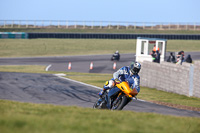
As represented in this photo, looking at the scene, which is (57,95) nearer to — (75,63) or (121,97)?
(121,97)

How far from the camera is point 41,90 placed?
1842 centimetres

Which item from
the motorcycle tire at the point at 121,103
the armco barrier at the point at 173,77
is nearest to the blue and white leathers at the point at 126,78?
the motorcycle tire at the point at 121,103

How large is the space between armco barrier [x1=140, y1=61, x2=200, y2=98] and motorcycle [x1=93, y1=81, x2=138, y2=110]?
8309 millimetres

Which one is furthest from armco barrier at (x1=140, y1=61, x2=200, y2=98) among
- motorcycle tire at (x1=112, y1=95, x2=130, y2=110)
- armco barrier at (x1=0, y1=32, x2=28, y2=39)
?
armco barrier at (x1=0, y1=32, x2=28, y2=39)

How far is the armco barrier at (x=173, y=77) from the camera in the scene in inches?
722

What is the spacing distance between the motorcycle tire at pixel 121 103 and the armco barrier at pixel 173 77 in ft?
27.6

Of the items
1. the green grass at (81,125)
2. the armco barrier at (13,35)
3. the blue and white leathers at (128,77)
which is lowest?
the armco barrier at (13,35)

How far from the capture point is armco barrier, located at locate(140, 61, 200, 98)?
18.3 metres

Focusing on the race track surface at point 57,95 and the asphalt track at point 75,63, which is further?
the asphalt track at point 75,63

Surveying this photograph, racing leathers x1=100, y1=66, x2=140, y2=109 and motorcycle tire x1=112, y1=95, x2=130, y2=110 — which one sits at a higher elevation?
racing leathers x1=100, y1=66, x2=140, y2=109

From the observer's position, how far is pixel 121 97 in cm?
1045

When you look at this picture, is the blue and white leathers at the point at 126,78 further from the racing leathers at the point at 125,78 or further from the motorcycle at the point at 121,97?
the motorcycle at the point at 121,97

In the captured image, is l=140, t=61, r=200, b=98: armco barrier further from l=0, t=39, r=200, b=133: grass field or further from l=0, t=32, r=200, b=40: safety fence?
l=0, t=32, r=200, b=40: safety fence

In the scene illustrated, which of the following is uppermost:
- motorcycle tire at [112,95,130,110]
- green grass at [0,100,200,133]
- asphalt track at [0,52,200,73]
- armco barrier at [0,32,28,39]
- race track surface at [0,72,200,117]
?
green grass at [0,100,200,133]
